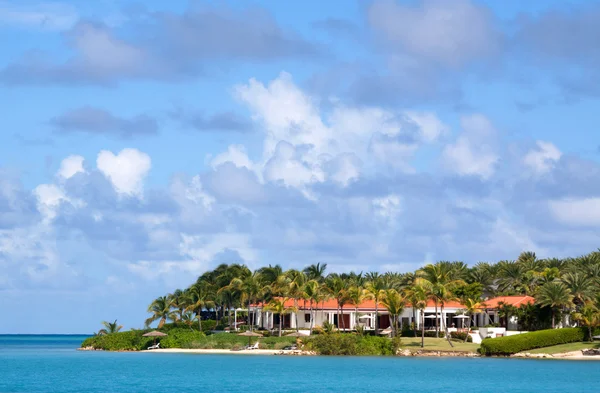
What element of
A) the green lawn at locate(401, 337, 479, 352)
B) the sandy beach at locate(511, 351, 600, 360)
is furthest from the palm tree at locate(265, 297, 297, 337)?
the sandy beach at locate(511, 351, 600, 360)

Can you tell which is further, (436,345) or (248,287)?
(248,287)

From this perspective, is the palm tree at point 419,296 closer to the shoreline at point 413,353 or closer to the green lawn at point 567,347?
the shoreline at point 413,353

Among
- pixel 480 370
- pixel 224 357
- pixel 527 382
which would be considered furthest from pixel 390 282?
pixel 527 382

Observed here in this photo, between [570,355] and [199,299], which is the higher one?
[199,299]

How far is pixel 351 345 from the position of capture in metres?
99.8

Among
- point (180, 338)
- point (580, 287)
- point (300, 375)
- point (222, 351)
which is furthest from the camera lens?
point (180, 338)

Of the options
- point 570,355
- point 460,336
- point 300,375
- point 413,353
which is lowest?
point 300,375

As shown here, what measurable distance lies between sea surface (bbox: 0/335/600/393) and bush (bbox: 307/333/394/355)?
Result: 4785 mm

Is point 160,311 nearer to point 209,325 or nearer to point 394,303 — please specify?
point 209,325

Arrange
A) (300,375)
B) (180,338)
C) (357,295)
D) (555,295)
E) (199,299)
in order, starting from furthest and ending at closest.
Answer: (199,299) < (180,338) < (357,295) < (555,295) < (300,375)

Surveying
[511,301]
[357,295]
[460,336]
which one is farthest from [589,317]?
[357,295]

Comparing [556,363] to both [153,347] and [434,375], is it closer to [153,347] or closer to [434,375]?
[434,375]

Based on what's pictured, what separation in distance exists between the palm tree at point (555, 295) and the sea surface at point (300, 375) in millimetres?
10274

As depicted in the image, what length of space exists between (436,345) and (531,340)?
12.2 m
